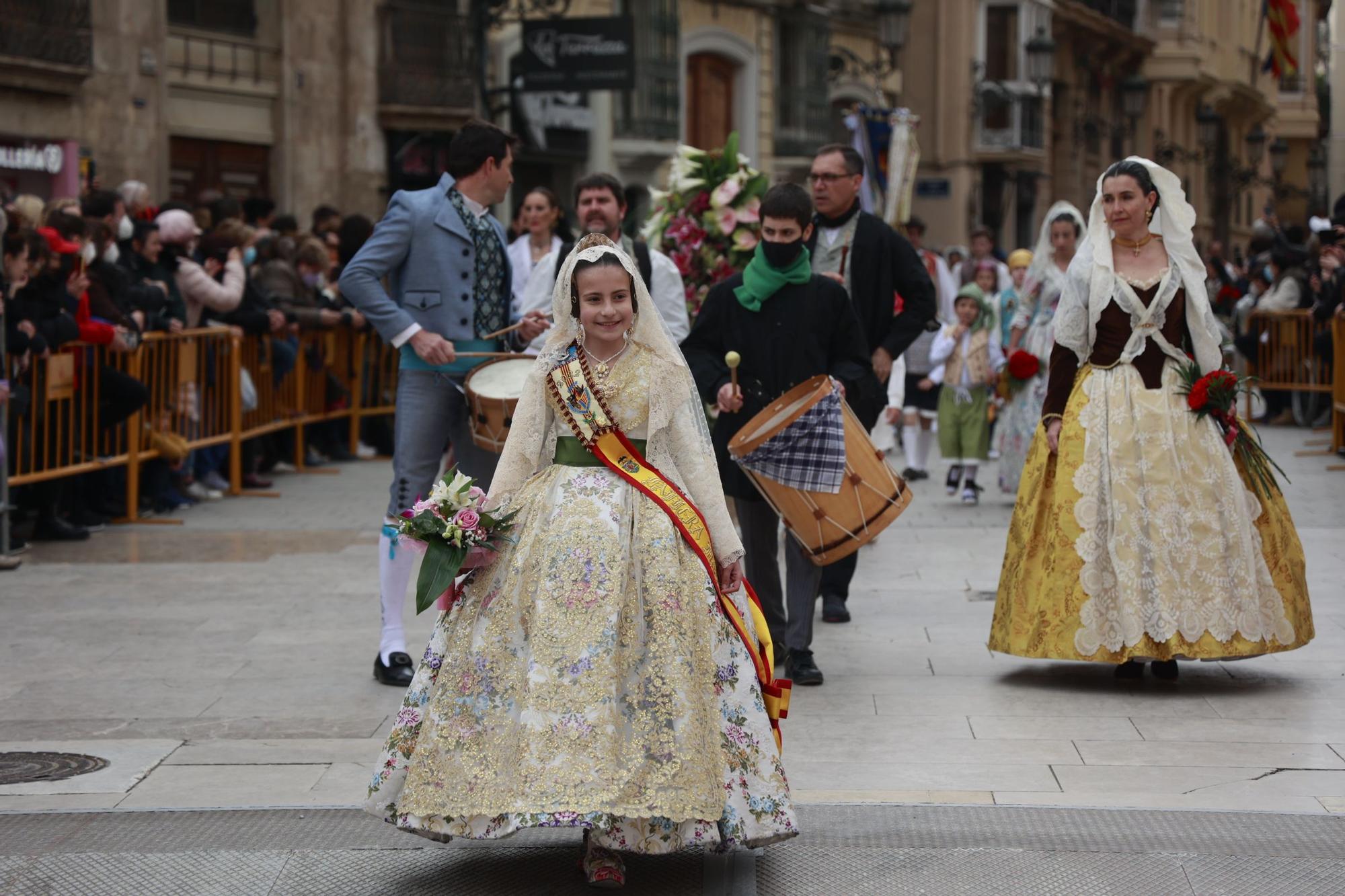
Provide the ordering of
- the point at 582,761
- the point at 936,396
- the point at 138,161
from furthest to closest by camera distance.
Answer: the point at 138,161
the point at 936,396
the point at 582,761

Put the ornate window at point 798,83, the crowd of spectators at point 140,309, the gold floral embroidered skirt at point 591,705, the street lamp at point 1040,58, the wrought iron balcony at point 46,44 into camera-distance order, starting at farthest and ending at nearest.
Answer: the ornate window at point 798,83
the street lamp at point 1040,58
the wrought iron balcony at point 46,44
the crowd of spectators at point 140,309
the gold floral embroidered skirt at point 591,705

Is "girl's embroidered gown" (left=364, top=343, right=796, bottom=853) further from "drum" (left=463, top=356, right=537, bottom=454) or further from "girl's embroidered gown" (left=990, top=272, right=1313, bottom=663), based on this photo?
"girl's embroidered gown" (left=990, top=272, right=1313, bottom=663)

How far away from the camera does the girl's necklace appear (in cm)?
721

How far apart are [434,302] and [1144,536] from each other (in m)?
2.74

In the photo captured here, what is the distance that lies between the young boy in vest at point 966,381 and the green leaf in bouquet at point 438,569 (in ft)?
29.2

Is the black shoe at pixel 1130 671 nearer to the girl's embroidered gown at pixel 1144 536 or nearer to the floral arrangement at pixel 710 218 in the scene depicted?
the girl's embroidered gown at pixel 1144 536

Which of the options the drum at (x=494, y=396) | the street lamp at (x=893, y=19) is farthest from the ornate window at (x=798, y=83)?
the drum at (x=494, y=396)

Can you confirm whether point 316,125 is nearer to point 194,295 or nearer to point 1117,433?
point 194,295

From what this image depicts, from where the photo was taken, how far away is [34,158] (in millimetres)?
17781

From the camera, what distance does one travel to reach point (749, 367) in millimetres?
7352

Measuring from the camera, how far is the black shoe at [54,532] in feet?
35.9

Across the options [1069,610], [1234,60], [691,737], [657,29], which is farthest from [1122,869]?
[1234,60]

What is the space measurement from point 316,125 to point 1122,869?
62.0 ft

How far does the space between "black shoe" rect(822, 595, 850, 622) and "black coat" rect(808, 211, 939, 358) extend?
120cm
